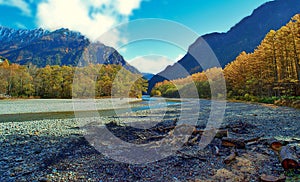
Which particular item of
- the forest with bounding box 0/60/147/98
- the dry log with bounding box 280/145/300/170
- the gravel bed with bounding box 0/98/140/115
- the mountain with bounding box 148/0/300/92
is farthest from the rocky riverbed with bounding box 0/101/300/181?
the mountain with bounding box 148/0/300/92

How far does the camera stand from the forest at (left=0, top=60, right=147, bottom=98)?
60.1 meters

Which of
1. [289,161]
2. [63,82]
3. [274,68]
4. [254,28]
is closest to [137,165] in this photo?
[289,161]

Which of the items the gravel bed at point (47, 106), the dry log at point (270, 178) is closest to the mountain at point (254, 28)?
the gravel bed at point (47, 106)

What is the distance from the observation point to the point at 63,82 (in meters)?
65.6

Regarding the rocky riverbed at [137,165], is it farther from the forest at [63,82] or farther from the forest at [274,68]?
the forest at [63,82]

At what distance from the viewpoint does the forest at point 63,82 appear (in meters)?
60.1

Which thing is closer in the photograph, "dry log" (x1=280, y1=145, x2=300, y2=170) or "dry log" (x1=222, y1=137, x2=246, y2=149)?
"dry log" (x1=280, y1=145, x2=300, y2=170)

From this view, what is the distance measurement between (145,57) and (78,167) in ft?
39.4

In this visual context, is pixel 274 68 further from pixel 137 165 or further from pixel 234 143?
pixel 137 165

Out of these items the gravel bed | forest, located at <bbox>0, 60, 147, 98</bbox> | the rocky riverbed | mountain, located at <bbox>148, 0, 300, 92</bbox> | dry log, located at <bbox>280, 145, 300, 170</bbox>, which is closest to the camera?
dry log, located at <bbox>280, 145, 300, 170</bbox>

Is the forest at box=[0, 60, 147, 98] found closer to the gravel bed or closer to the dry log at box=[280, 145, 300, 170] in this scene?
the gravel bed

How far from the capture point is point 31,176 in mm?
4625

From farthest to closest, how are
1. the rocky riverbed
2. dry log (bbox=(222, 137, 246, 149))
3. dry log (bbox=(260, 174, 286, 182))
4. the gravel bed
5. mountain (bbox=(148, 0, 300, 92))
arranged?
mountain (bbox=(148, 0, 300, 92)) < the gravel bed < dry log (bbox=(222, 137, 246, 149)) < the rocky riverbed < dry log (bbox=(260, 174, 286, 182))

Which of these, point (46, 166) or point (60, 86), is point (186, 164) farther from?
point (60, 86)
